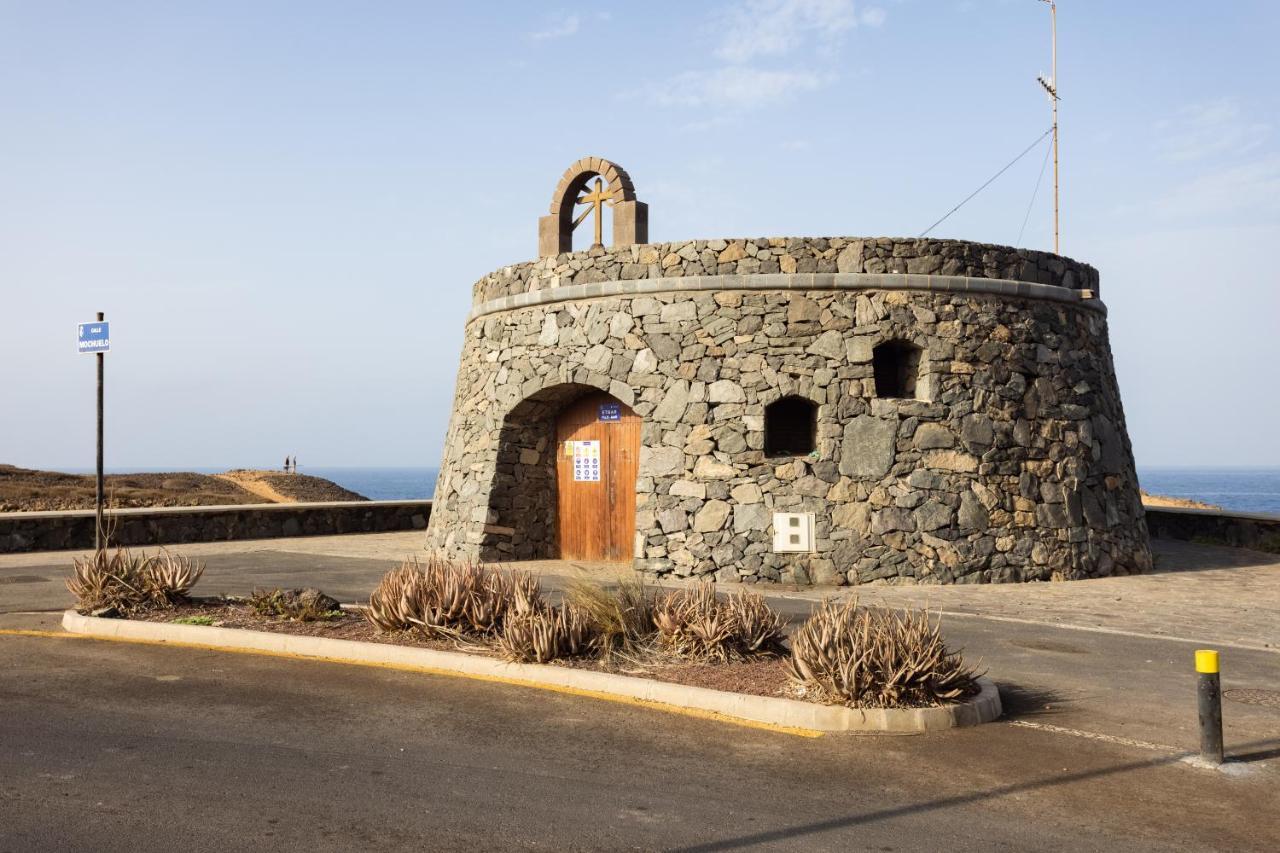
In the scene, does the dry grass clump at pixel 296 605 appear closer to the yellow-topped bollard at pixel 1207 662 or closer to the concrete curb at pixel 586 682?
the concrete curb at pixel 586 682

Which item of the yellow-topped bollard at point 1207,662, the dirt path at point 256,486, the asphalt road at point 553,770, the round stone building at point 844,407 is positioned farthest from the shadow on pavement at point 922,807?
the dirt path at point 256,486

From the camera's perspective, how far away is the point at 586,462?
19016 millimetres

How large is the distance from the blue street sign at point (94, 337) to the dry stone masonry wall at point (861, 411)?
693cm

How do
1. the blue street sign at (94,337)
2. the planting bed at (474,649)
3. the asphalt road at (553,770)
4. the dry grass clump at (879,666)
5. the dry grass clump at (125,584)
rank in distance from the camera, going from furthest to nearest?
the blue street sign at (94,337), the dry grass clump at (125,584), the planting bed at (474,649), the dry grass clump at (879,666), the asphalt road at (553,770)

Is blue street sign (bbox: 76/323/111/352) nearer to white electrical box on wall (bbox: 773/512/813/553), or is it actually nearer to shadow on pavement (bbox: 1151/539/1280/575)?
white electrical box on wall (bbox: 773/512/813/553)

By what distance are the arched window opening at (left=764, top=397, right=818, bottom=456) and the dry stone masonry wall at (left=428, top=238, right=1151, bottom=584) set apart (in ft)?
2.39

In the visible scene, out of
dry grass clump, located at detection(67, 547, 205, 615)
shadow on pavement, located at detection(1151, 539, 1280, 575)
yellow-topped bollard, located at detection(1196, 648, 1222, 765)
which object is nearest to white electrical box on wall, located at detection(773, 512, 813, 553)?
shadow on pavement, located at detection(1151, 539, 1280, 575)

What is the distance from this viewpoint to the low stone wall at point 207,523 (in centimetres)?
2116

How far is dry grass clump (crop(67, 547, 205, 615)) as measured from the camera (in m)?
11.6

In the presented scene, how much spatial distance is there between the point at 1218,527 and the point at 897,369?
9.82 meters

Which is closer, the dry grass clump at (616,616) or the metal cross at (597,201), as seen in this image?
the dry grass clump at (616,616)

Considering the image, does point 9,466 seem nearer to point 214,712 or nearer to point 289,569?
point 289,569

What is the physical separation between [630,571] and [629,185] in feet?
21.9

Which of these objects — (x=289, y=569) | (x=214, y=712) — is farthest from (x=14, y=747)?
(x=289, y=569)
